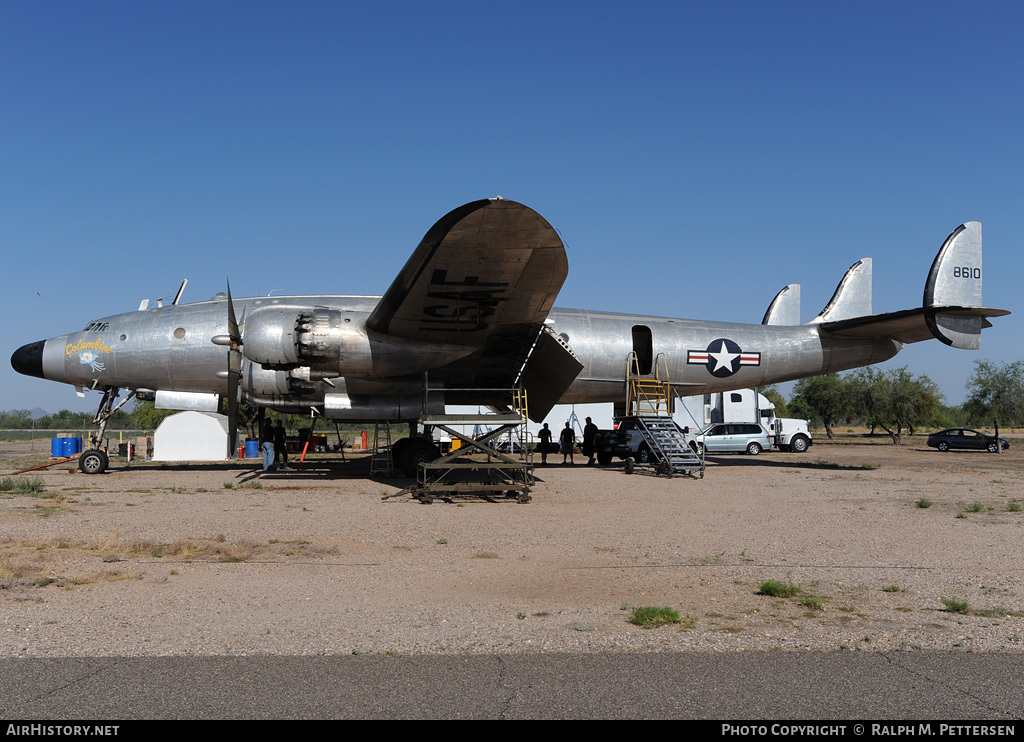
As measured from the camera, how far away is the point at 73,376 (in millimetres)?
18188

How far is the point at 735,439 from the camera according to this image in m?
34.7

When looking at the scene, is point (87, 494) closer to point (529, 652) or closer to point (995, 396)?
point (529, 652)

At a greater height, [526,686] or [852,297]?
[852,297]

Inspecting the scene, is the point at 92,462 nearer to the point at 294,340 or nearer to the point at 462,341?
the point at 294,340

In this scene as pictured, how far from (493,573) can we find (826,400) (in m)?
62.4

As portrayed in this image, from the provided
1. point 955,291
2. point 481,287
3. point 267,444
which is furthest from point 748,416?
point 481,287

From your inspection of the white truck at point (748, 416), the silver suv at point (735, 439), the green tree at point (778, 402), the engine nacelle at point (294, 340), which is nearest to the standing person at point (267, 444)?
the engine nacelle at point (294, 340)

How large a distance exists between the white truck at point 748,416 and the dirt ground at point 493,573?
83.3 feet

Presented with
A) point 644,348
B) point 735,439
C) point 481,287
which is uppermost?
point 481,287

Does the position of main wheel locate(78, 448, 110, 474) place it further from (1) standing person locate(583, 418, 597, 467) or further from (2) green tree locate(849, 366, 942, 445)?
(2) green tree locate(849, 366, 942, 445)

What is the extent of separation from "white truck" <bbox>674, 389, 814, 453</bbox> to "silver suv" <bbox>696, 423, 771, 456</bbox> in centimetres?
393

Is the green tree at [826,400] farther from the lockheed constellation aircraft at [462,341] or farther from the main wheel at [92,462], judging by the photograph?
the main wheel at [92,462]

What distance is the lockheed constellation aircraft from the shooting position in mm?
13398
